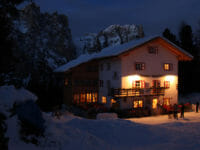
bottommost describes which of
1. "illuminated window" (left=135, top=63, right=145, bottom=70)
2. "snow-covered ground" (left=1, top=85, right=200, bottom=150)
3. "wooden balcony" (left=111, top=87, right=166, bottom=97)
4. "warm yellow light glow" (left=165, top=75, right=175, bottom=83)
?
"snow-covered ground" (left=1, top=85, right=200, bottom=150)

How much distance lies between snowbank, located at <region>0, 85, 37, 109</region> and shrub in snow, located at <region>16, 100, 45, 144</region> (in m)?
0.31

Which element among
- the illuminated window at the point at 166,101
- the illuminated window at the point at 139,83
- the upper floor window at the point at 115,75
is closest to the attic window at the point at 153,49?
the illuminated window at the point at 139,83

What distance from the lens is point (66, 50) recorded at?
88.6 meters

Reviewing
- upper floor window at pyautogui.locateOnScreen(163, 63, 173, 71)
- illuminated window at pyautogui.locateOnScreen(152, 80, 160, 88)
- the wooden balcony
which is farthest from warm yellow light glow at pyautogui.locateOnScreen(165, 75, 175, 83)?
the wooden balcony

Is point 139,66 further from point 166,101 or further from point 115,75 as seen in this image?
point 166,101

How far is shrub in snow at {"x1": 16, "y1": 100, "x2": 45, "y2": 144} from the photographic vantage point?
25.9 ft

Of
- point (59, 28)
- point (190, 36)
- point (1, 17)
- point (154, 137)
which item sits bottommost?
point (154, 137)

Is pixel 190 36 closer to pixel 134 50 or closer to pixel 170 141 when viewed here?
pixel 134 50

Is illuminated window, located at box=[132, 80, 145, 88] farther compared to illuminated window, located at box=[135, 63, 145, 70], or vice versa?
illuminated window, located at box=[135, 63, 145, 70]

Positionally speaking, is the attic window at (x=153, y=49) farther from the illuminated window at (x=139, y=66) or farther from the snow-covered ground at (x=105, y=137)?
the snow-covered ground at (x=105, y=137)

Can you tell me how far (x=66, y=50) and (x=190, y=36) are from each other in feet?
211

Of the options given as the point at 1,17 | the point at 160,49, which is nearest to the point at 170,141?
the point at 1,17

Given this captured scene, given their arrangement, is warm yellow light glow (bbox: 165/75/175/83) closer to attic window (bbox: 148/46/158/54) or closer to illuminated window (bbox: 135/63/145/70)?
attic window (bbox: 148/46/158/54)

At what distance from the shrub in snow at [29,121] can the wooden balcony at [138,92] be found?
1446 cm
